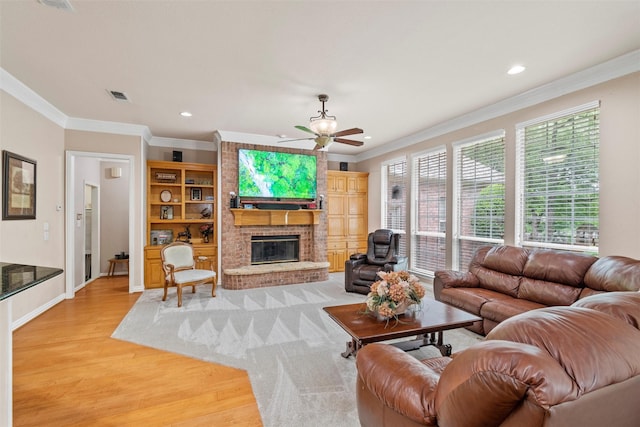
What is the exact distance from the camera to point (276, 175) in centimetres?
606

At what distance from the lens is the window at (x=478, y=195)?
14.3 ft

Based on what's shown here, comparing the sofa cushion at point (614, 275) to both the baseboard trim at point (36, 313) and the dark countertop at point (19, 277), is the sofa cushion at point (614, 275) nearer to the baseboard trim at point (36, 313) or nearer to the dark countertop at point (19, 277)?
the dark countertop at point (19, 277)

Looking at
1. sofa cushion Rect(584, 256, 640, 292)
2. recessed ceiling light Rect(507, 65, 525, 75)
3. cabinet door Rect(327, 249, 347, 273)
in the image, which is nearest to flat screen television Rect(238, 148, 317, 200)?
cabinet door Rect(327, 249, 347, 273)

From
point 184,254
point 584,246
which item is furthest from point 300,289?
point 584,246

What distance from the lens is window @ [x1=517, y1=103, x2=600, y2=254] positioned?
3.30 m

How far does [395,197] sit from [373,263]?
1865mm

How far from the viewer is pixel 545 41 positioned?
8.73 feet

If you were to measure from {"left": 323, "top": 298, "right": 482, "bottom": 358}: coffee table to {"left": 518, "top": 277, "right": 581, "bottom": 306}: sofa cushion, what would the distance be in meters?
1.01

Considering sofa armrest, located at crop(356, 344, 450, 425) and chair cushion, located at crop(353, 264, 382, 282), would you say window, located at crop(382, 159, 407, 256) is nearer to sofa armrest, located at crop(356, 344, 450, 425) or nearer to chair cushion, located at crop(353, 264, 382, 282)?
chair cushion, located at crop(353, 264, 382, 282)

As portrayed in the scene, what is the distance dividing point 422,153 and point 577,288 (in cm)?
341

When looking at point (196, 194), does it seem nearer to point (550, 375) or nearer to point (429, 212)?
point (429, 212)

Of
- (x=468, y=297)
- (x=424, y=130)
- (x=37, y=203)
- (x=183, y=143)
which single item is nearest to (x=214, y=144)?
(x=183, y=143)

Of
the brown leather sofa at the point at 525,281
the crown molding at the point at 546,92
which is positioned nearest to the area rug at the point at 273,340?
the brown leather sofa at the point at 525,281

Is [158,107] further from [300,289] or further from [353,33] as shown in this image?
[300,289]
